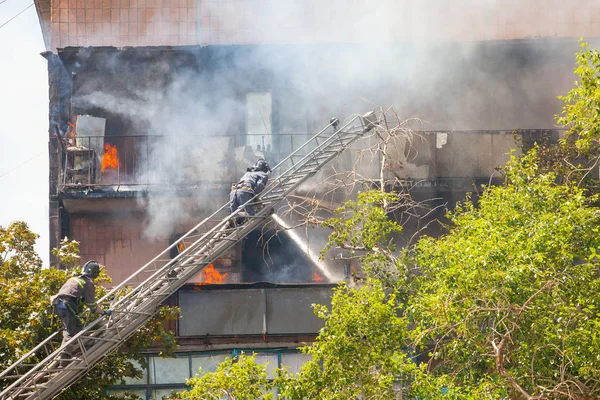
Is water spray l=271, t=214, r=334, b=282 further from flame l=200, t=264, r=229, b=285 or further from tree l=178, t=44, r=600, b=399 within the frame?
tree l=178, t=44, r=600, b=399

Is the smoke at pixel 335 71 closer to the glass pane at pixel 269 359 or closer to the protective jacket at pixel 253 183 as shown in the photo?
the glass pane at pixel 269 359

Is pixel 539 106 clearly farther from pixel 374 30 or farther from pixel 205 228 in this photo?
pixel 205 228

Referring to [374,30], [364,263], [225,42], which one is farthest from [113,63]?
[364,263]

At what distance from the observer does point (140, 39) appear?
2541 centimetres

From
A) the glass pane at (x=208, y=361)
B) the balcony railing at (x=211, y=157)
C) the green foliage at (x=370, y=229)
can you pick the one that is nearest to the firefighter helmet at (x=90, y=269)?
the green foliage at (x=370, y=229)

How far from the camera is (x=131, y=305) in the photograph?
16.7 m

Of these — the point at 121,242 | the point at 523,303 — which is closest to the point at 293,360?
the point at 121,242

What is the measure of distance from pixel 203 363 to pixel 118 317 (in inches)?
236

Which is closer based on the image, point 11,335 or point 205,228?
point 11,335

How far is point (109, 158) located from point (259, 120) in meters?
3.71

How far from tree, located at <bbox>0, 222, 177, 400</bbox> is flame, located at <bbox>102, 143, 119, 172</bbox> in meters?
5.85

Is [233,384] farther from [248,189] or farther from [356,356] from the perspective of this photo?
[248,189]

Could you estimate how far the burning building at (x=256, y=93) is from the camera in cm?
2430

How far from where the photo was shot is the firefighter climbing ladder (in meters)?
15.5
